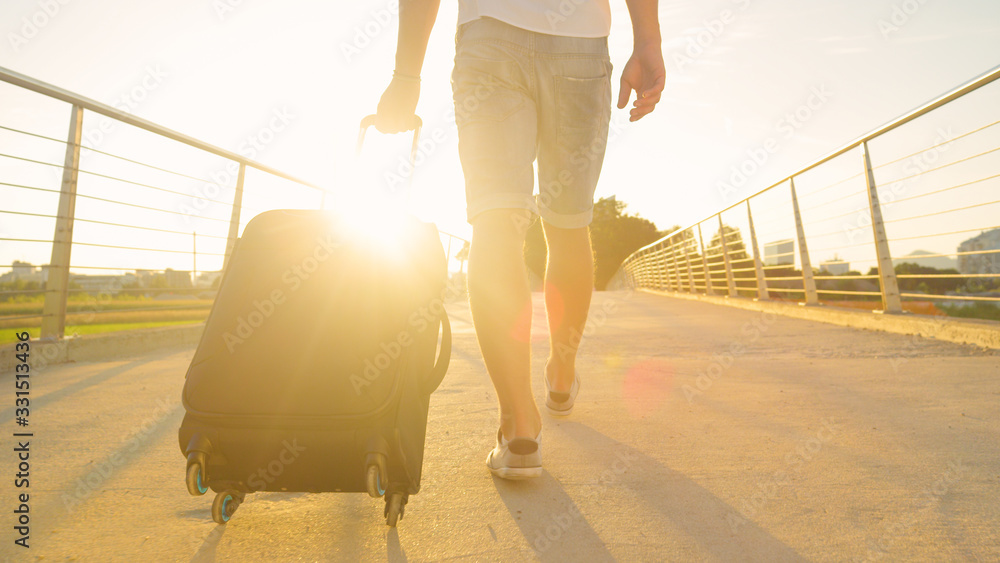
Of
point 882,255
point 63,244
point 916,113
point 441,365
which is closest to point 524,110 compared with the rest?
point 441,365

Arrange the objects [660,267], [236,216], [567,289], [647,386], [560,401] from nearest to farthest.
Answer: [567,289], [560,401], [647,386], [236,216], [660,267]

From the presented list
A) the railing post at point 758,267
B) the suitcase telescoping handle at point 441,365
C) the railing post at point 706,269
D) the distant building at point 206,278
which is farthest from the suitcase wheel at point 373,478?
the railing post at point 706,269

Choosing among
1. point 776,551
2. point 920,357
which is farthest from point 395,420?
point 920,357

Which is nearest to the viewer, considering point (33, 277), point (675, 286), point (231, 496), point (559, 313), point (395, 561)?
point (395, 561)

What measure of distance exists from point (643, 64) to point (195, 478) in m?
1.56

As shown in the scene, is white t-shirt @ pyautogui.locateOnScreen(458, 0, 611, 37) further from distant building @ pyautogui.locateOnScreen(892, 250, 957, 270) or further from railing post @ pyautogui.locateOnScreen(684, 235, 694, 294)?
railing post @ pyautogui.locateOnScreen(684, 235, 694, 294)

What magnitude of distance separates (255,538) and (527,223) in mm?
944

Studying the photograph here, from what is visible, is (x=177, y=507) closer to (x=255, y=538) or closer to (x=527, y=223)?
(x=255, y=538)

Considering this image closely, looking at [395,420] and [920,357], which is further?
[920,357]

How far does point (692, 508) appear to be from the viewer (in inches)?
46.9

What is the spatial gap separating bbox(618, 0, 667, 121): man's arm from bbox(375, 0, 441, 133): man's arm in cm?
60

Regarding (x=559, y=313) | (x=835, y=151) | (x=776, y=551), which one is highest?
(x=835, y=151)

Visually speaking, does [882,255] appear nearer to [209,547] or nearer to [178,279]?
[209,547]

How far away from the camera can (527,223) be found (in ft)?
4.90
